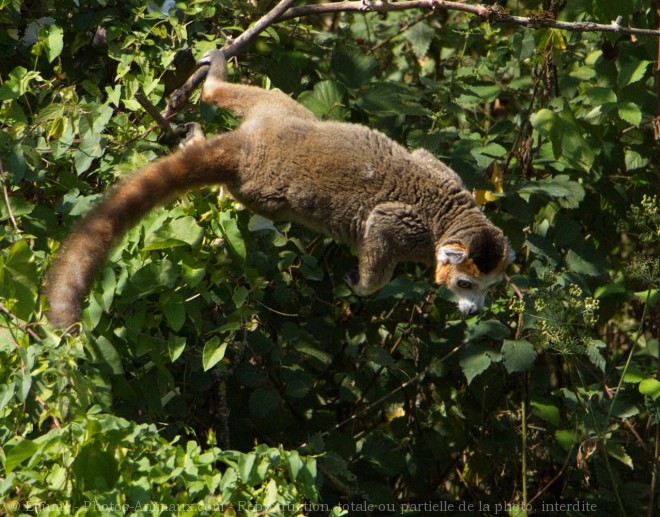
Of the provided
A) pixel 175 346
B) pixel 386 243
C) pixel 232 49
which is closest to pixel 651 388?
pixel 386 243

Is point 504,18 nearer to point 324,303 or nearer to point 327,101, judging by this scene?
point 327,101

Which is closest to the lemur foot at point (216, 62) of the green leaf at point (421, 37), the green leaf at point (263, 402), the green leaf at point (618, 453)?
the green leaf at point (421, 37)

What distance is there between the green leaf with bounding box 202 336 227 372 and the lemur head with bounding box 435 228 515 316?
71.0 inches

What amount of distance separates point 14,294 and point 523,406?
3.48 m

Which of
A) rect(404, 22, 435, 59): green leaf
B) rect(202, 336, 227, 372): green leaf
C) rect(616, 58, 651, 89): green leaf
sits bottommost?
rect(202, 336, 227, 372): green leaf

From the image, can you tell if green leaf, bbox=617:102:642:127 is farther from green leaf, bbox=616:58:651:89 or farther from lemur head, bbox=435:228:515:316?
lemur head, bbox=435:228:515:316

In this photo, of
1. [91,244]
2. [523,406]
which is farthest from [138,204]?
[523,406]

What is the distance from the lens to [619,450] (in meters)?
5.75

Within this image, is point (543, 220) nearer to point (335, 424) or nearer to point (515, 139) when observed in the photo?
point (515, 139)

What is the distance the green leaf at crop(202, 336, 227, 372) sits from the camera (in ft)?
13.8

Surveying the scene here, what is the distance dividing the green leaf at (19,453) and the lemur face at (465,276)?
2966 mm

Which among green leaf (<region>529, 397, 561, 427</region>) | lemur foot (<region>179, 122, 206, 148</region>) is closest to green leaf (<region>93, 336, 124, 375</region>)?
lemur foot (<region>179, 122, 206, 148</region>)

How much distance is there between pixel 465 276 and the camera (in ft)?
18.2

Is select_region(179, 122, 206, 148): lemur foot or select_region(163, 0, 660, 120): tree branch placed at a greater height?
select_region(163, 0, 660, 120): tree branch
